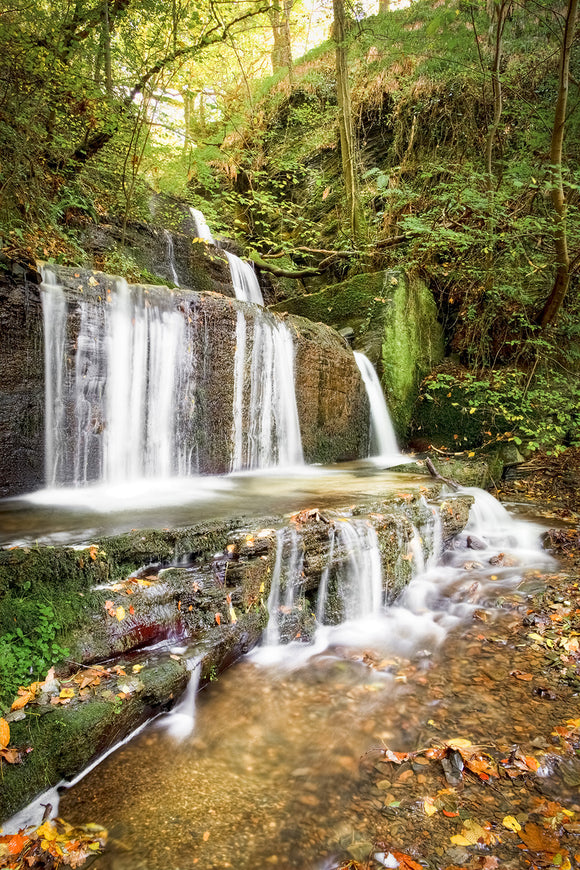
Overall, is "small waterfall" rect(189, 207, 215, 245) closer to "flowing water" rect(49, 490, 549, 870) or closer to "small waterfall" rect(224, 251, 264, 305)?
"small waterfall" rect(224, 251, 264, 305)

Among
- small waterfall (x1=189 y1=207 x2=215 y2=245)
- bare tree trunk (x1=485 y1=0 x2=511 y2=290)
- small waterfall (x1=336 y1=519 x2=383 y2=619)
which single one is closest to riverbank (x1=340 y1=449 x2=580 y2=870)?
small waterfall (x1=336 y1=519 x2=383 y2=619)

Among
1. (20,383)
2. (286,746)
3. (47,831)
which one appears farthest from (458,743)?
(20,383)

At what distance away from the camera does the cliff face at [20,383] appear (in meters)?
5.20

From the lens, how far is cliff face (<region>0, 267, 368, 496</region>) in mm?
5332

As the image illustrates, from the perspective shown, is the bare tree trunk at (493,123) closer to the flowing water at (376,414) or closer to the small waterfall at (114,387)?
the flowing water at (376,414)

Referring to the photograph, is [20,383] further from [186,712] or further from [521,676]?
[521,676]

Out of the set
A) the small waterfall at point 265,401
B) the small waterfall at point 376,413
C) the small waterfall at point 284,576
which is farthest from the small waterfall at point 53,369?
the small waterfall at point 376,413

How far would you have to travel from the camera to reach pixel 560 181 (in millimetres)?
6355

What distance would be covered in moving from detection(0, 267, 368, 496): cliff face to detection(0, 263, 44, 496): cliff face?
0.01 m

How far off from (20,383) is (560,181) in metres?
7.09

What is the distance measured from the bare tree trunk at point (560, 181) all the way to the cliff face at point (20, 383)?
22.1 ft

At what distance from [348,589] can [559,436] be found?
5984 millimetres

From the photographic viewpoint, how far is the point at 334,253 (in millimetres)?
11250

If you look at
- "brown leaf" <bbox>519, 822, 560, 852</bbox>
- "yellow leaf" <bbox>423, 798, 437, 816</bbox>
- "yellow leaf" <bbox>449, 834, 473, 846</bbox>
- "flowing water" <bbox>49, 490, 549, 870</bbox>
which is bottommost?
"flowing water" <bbox>49, 490, 549, 870</bbox>
